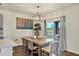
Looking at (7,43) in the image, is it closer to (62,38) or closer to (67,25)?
(62,38)

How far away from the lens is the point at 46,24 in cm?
169

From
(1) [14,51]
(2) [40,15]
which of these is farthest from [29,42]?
(2) [40,15]

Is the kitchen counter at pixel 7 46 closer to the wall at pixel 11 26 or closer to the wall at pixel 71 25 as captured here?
the wall at pixel 11 26

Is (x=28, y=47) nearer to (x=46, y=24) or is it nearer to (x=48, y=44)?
(x=48, y=44)

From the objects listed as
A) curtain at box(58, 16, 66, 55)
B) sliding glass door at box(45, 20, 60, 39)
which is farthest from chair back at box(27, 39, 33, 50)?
curtain at box(58, 16, 66, 55)

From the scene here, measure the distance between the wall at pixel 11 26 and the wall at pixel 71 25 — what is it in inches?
19.5

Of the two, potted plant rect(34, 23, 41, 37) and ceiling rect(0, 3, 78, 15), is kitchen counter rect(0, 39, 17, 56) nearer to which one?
potted plant rect(34, 23, 41, 37)

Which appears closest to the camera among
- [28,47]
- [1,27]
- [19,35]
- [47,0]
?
[47,0]

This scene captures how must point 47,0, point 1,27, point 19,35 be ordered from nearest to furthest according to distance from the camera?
1. point 47,0
2. point 1,27
3. point 19,35

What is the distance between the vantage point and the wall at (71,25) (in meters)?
1.55

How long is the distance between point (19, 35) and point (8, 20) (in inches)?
12.0

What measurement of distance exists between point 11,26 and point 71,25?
3.34ft

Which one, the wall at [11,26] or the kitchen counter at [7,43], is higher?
the wall at [11,26]

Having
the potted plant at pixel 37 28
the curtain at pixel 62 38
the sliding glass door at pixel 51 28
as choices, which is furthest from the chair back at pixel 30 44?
the curtain at pixel 62 38
